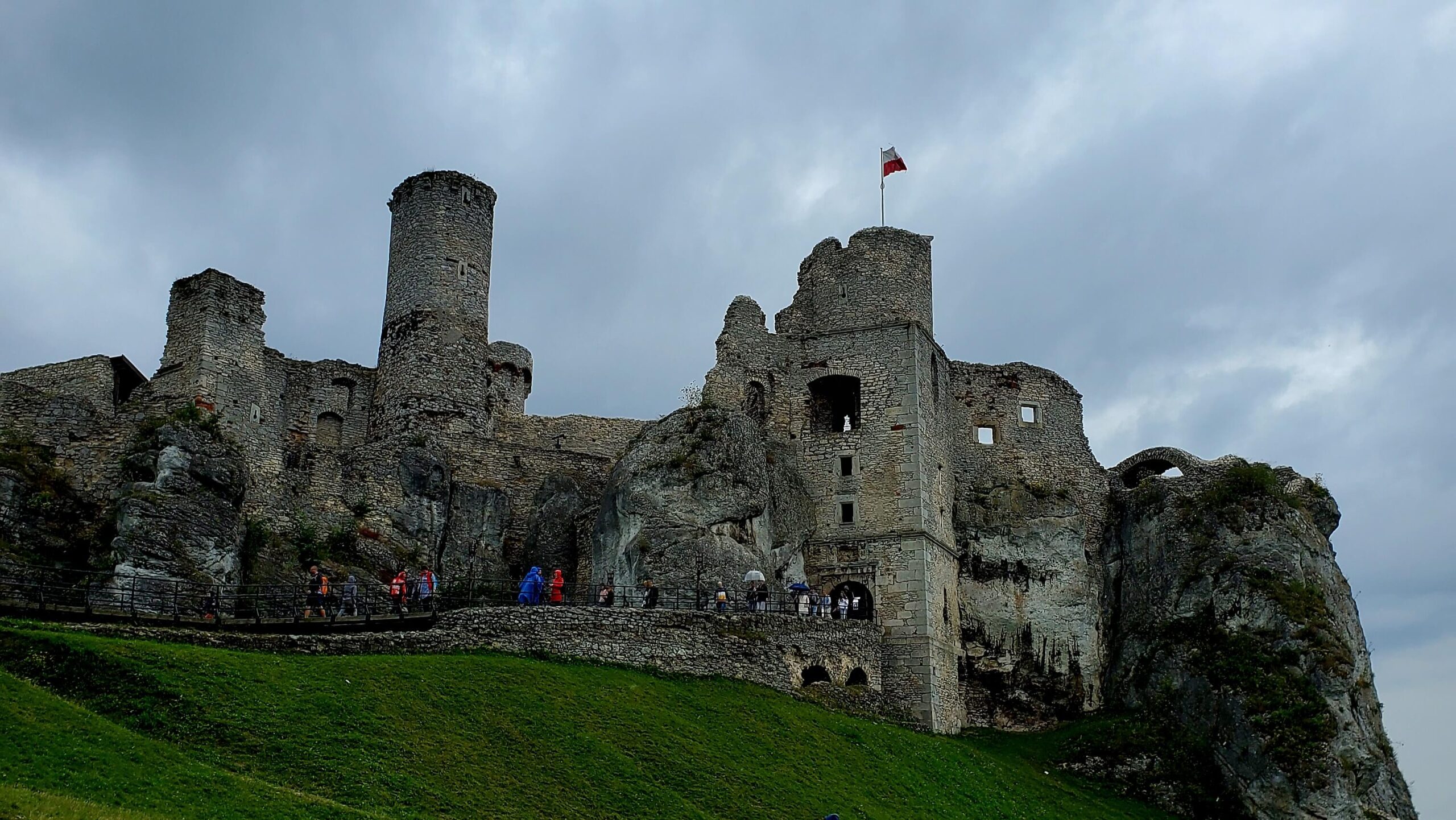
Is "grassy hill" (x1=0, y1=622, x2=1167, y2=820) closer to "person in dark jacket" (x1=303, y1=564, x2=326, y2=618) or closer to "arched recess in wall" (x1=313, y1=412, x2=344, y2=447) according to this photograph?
"person in dark jacket" (x1=303, y1=564, x2=326, y2=618)

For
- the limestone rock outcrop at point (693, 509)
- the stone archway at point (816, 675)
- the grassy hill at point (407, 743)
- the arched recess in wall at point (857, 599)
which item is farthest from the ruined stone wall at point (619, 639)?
the arched recess in wall at point (857, 599)

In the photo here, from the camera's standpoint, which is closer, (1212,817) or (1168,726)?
(1212,817)

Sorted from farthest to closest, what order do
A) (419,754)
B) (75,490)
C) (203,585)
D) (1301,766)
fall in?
(1301,766) → (75,490) → (203,585) → (419,754)

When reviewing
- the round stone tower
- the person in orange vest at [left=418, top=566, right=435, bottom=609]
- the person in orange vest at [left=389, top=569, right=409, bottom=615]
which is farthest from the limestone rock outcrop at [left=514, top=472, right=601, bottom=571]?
the person in orange vest at [left=389, top=569, right=409, bottom=615]

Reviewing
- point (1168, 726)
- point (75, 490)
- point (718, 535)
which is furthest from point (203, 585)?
point (1168, 726)

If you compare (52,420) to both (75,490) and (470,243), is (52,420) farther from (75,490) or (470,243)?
(470,243)

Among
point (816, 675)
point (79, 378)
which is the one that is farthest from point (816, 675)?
point (79, 378)

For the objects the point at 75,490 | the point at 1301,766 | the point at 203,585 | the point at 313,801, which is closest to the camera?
the point at 313,801

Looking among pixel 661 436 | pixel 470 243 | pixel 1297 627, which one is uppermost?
pixel 470 243

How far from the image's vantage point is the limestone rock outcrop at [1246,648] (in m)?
44.1

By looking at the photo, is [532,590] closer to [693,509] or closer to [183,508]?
[693,509]

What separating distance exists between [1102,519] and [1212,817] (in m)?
14.1

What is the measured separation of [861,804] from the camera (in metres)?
33.2

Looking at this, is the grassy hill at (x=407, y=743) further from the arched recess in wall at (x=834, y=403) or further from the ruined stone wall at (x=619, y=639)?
the arched recess in wall at (x=834, y=403)
